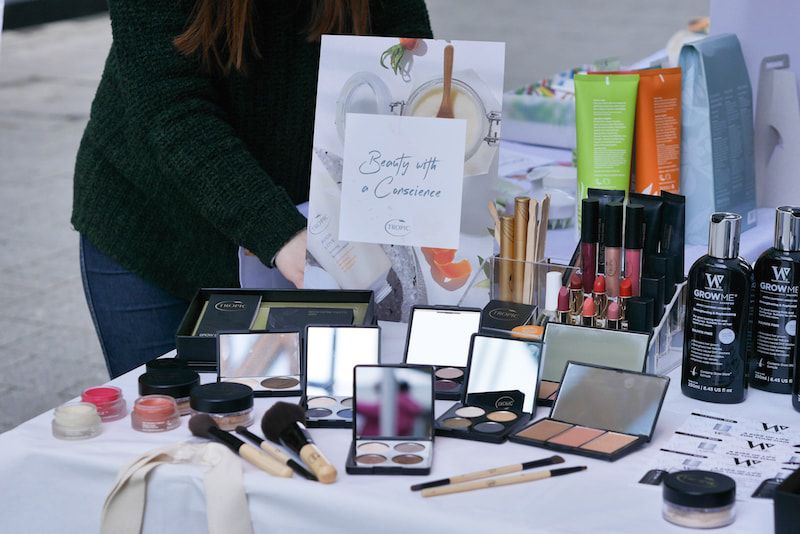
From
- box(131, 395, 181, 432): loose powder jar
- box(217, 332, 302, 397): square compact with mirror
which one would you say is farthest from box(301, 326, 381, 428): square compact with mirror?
box(131, 395, 181, 432): loose powder jar

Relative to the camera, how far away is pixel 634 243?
126 cm

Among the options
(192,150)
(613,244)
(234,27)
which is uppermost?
(234,27)

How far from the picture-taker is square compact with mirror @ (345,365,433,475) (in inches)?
40.7

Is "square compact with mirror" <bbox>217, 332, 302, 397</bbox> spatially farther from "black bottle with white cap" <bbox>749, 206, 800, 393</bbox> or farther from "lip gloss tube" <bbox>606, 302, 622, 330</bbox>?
"black bottle with white cap" <bbox>749, 206, 800, 393</bbox>

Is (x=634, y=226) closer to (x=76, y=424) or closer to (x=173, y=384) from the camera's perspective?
(x=173, y=384)

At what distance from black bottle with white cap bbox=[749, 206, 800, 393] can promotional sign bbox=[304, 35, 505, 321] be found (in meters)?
0.35

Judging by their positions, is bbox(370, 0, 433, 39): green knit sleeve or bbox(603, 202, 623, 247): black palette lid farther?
bbox(370, 0, 433, 39): green knit sleeve

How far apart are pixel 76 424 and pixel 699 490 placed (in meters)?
0.61

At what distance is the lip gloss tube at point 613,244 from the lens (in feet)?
4.13

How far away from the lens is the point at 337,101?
4.66ft

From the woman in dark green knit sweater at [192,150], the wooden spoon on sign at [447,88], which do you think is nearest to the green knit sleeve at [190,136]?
the woman in dark green knit sweater at [192,150]

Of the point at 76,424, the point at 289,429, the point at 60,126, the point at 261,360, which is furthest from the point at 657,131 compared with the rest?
the point at 60,126

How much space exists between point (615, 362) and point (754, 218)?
0.72 meters

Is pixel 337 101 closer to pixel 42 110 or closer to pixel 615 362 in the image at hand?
pixel 615 362
